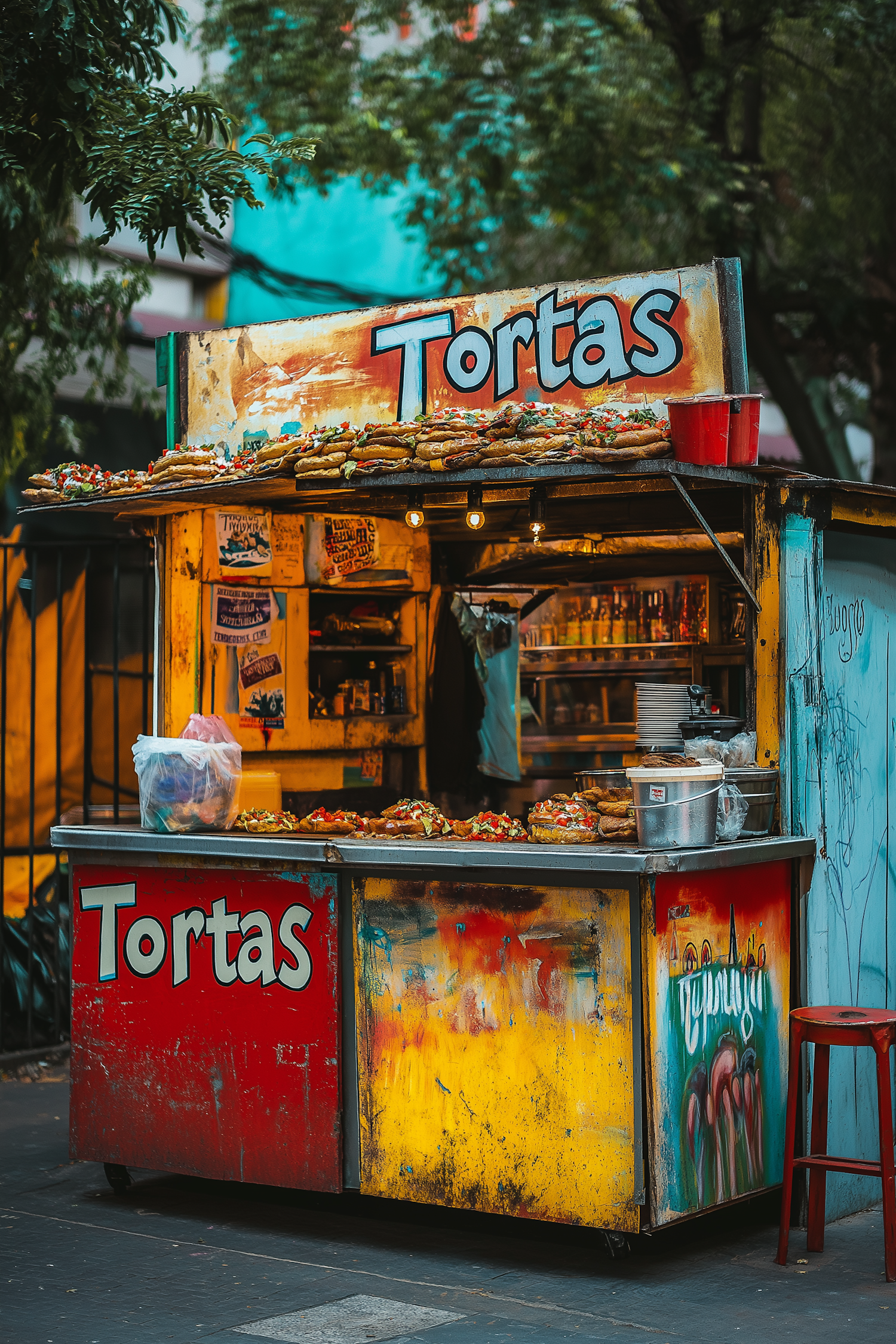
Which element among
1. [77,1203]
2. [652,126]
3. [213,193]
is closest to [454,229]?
[652,126]

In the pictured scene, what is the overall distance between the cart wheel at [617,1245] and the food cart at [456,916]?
16 centimetres

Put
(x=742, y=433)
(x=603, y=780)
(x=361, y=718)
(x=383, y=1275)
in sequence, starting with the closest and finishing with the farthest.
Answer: (x=383, y=1275)
(x=742, y=433)
(x=603, y=780)
(x=361, y=718)

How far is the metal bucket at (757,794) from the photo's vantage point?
575cm

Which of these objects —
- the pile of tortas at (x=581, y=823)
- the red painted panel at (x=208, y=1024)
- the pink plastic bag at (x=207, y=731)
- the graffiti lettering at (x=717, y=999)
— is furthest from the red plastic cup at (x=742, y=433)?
the pink plastic bag at (x=207, y=731)

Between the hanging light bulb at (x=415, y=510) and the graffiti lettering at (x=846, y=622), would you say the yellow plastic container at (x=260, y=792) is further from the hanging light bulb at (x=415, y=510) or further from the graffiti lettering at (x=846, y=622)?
the graffiti lettering at (x=846, y=622)

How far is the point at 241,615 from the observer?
7.98 metres

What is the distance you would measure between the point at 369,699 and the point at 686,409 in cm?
385

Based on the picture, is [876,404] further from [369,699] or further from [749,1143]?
[749,1143]

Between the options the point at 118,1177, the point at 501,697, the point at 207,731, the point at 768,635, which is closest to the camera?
the point at 768,635

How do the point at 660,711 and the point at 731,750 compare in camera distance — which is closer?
the point at 731,750

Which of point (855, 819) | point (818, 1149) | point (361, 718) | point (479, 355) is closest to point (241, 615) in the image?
point (361, 718)

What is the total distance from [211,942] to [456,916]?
Answer: 1164mm

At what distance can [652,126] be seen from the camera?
13.5 metres

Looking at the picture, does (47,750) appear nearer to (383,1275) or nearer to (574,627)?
(574,627)
